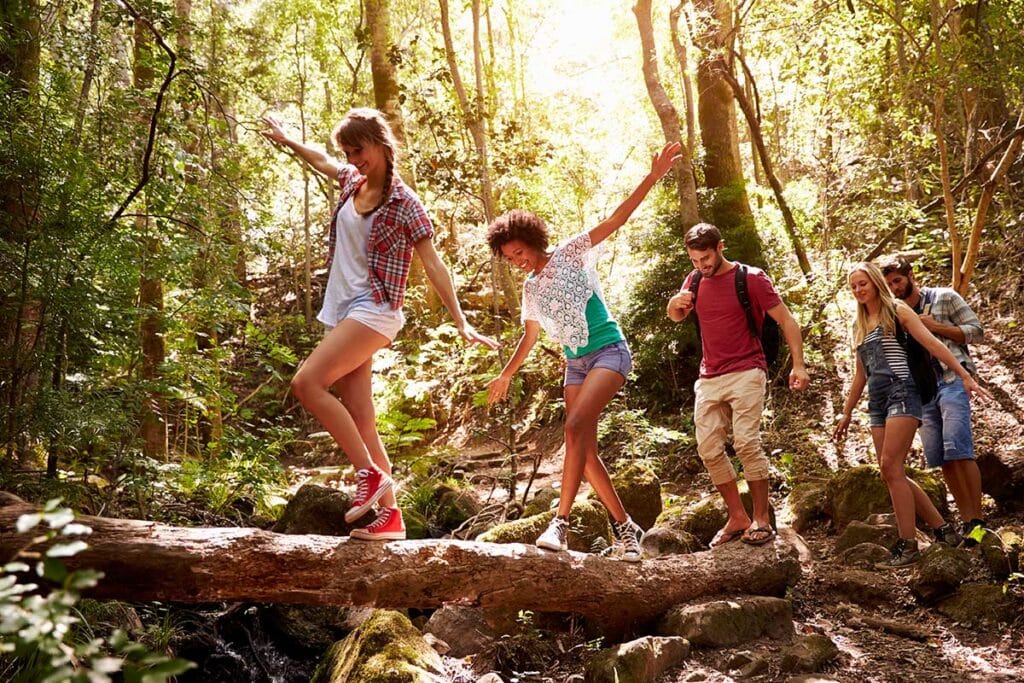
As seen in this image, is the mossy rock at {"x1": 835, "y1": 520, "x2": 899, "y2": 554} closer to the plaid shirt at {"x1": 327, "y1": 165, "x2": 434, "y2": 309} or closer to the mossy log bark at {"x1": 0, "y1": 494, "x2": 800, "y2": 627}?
the mossy log bark at {"x1": 0, "y1": 494, "x2": 800, "y2": 627}

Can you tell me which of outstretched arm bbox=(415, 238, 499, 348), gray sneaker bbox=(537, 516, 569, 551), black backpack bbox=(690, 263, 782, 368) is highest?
outstretched arm bbox=(415, 238, 499, 348)

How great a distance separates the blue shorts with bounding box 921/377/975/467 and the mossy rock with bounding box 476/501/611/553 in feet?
8.76

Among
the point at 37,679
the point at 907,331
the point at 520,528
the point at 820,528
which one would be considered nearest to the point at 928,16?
the point at 907,331

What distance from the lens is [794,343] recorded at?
17.7 ft

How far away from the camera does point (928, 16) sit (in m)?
9.66

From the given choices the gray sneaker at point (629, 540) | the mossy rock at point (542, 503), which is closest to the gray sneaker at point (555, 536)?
the gray sneaker at point (629, 540)

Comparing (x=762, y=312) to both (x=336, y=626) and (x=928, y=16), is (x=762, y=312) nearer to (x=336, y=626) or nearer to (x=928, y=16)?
(x=336, y=626)

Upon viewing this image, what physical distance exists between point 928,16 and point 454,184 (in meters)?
6.36

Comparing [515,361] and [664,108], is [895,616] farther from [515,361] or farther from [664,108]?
[664,108]

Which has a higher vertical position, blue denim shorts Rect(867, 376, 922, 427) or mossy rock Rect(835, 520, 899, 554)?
blue denim shorts Rect(867, 376, 922, 427)

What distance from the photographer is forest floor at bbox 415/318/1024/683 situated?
14.9 feet

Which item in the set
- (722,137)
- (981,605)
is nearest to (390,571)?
(981,605)

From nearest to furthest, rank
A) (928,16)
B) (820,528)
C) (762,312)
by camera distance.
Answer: (762,312) → (820,528) → (928,16)

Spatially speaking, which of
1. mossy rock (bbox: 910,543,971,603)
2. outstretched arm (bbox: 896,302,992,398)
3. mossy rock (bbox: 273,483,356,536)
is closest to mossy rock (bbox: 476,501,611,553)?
mossy rock (bbox: 273,483,356,536)
